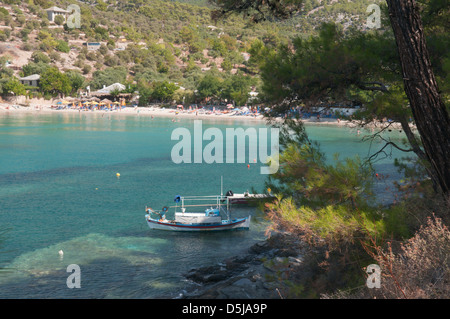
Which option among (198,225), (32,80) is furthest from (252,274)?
(32,80)

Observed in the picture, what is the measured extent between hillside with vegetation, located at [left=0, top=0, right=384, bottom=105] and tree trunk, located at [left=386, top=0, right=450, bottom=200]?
58452 mm

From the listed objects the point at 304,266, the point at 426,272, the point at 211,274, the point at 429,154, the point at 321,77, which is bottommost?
the point at 211,274

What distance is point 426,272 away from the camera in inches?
187

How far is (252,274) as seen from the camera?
11039 millimetres

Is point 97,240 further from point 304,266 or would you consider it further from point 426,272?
point 426,272

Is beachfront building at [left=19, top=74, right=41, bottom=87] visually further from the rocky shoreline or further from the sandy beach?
the rocky shoreline

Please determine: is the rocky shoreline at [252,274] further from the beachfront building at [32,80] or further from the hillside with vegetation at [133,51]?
the beachfront building at [32,80]

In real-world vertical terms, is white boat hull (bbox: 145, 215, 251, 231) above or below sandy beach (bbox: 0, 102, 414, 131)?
below

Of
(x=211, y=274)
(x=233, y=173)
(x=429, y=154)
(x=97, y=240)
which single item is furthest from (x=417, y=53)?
(x=233, y=173)

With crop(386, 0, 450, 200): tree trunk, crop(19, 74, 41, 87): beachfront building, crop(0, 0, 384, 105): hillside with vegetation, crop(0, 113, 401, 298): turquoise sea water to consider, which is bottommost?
crop(0, 113, 401, 298): turquoise sea water

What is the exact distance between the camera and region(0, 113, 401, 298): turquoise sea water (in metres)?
11.8

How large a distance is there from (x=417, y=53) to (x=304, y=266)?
4.35 metres

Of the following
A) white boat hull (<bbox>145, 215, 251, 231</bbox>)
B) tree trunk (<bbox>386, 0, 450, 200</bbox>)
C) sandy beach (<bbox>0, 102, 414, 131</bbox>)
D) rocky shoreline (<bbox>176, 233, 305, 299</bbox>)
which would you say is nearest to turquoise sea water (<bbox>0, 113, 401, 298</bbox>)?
white boat hull (<bbox>145, 215, 251, 231</bbox>)

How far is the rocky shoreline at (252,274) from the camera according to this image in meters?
9.20
